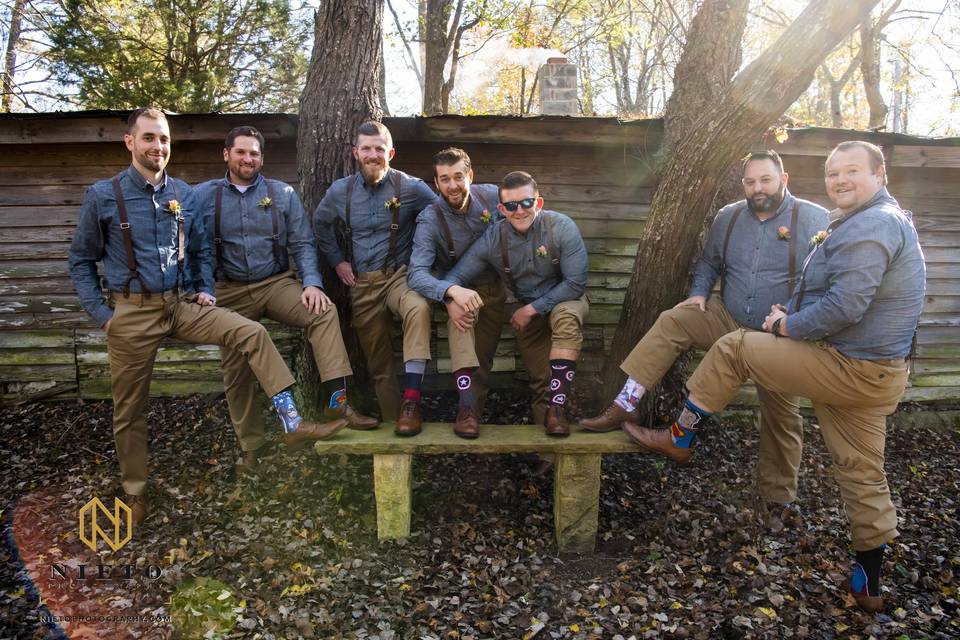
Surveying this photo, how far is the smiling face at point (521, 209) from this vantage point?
4332 millimetres

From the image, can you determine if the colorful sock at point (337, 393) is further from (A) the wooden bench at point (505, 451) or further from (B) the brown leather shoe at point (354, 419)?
(A) the wooden bench at point (505, 451)

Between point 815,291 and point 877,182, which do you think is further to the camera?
point 815,291

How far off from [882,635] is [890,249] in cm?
209

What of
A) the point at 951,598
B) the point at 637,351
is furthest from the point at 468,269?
the point at 951,598

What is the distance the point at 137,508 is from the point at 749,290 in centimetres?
441

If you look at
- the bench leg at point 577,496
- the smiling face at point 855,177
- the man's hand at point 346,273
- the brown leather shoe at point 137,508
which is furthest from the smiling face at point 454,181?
the brown leather shoe at point 137,508

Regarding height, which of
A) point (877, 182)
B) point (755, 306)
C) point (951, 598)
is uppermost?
point (877, 182)

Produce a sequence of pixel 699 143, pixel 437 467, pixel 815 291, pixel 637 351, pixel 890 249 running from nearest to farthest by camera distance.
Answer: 1. pixel 890 249
2. pixel 815 291
3. pixel 637 351
4. pixel 699 143
5. pixel 437 467

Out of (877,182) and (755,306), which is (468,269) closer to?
(755,306)

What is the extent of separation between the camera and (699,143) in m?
4.58

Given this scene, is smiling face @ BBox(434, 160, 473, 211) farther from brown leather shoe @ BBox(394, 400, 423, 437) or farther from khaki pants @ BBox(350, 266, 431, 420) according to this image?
brown leather shoe @ BBox(394, 400, 423, 437)

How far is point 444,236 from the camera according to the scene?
4.66 meters

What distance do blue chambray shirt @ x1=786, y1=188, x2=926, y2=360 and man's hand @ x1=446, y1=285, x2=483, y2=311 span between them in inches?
76.4

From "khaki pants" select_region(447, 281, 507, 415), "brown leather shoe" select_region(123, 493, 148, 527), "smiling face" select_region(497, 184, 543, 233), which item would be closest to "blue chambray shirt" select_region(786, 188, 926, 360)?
"smiling face" select_region(497, 184, 543, 233)
